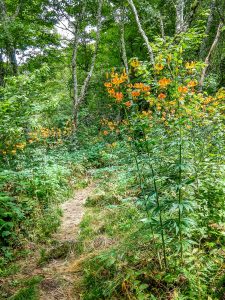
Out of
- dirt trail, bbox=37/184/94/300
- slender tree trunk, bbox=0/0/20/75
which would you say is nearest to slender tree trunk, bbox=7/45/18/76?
slender tree trunk, bbox=0/0/20/75

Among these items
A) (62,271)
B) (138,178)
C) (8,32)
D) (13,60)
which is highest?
(8,32)

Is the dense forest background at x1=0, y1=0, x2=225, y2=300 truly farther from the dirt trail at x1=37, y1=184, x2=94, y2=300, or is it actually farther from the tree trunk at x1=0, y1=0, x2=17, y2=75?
the dirt trail at x1=37, y1=184, x2=94, y2=300

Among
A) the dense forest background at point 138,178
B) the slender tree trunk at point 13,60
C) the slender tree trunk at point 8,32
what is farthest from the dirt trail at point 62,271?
the slender tree trunk at point 13,60

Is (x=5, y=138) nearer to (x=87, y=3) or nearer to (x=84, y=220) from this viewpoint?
(x=84, y=220)

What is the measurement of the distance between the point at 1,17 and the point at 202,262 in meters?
11.8

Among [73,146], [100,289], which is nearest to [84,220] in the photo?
[100,289]

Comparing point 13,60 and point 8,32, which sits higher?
point 8,32

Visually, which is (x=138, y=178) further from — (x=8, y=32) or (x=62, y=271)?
(x=8, y=32)

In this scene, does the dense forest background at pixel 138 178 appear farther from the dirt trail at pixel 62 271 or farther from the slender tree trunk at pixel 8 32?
the dirt trail at pixel 62 271

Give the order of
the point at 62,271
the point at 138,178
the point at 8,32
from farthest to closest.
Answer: the point at 8,32 < the point at 138,178 < the point at 62,271

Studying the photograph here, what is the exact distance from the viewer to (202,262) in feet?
10.1

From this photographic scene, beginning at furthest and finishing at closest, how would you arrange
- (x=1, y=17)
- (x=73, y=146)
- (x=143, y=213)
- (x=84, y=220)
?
(x=73, y=146) → (x=1, y=17) → (x=84, y=220) → (x=143, y=213)

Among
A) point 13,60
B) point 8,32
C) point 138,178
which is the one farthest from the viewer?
point 13,60

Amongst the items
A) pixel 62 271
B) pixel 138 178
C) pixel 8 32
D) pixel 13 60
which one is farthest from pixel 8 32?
pixel 62 271
